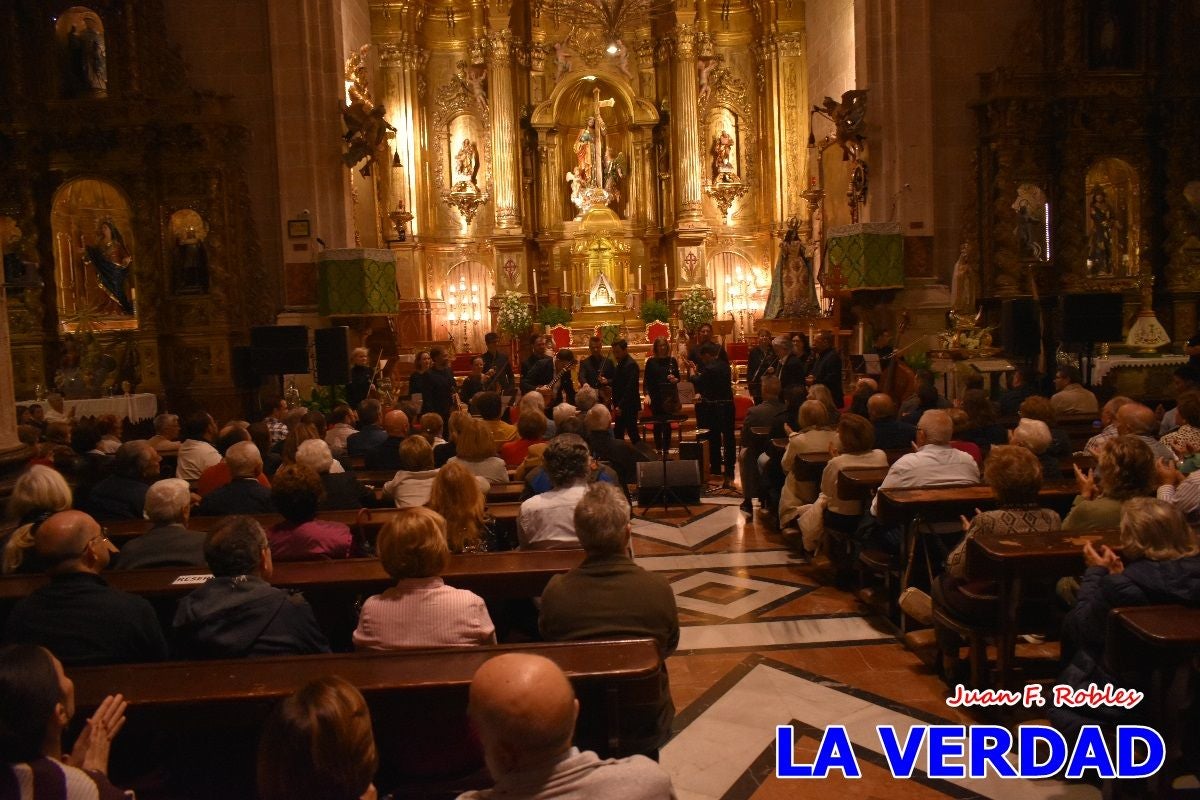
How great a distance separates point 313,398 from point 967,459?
824 centimetres

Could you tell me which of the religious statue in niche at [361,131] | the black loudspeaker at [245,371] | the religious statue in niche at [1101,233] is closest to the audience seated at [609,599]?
the black loudspeaker at [245,371]

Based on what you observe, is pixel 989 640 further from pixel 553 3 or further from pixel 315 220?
pixel 553 3

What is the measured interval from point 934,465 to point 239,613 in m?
3.79

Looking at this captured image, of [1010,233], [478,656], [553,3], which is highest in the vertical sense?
[553,3]

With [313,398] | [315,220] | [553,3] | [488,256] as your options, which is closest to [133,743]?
[313,398]

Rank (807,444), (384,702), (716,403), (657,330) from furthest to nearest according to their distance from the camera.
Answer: (657,330)
(716,403)
(807,444)
(384,702)

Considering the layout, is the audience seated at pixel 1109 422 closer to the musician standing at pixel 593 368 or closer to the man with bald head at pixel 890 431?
the man with bald head at pixel 890 431

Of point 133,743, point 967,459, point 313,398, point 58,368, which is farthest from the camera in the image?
point 58,368

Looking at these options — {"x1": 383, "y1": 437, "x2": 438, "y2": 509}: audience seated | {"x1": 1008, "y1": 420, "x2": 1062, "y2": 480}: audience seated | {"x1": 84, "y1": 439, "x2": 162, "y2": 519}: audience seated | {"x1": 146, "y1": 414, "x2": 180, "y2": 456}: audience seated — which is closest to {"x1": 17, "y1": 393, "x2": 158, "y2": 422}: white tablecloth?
{"x1": 146, "y1": 414, "x2": 180, "y2": 456}: audience seated

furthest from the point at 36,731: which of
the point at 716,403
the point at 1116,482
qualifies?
the point at 716,403

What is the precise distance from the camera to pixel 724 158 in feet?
68.8

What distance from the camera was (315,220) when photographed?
13.3 m

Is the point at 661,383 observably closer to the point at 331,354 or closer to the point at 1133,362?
the point at 331,354

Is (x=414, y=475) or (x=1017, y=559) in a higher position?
(x=414, y=475)
